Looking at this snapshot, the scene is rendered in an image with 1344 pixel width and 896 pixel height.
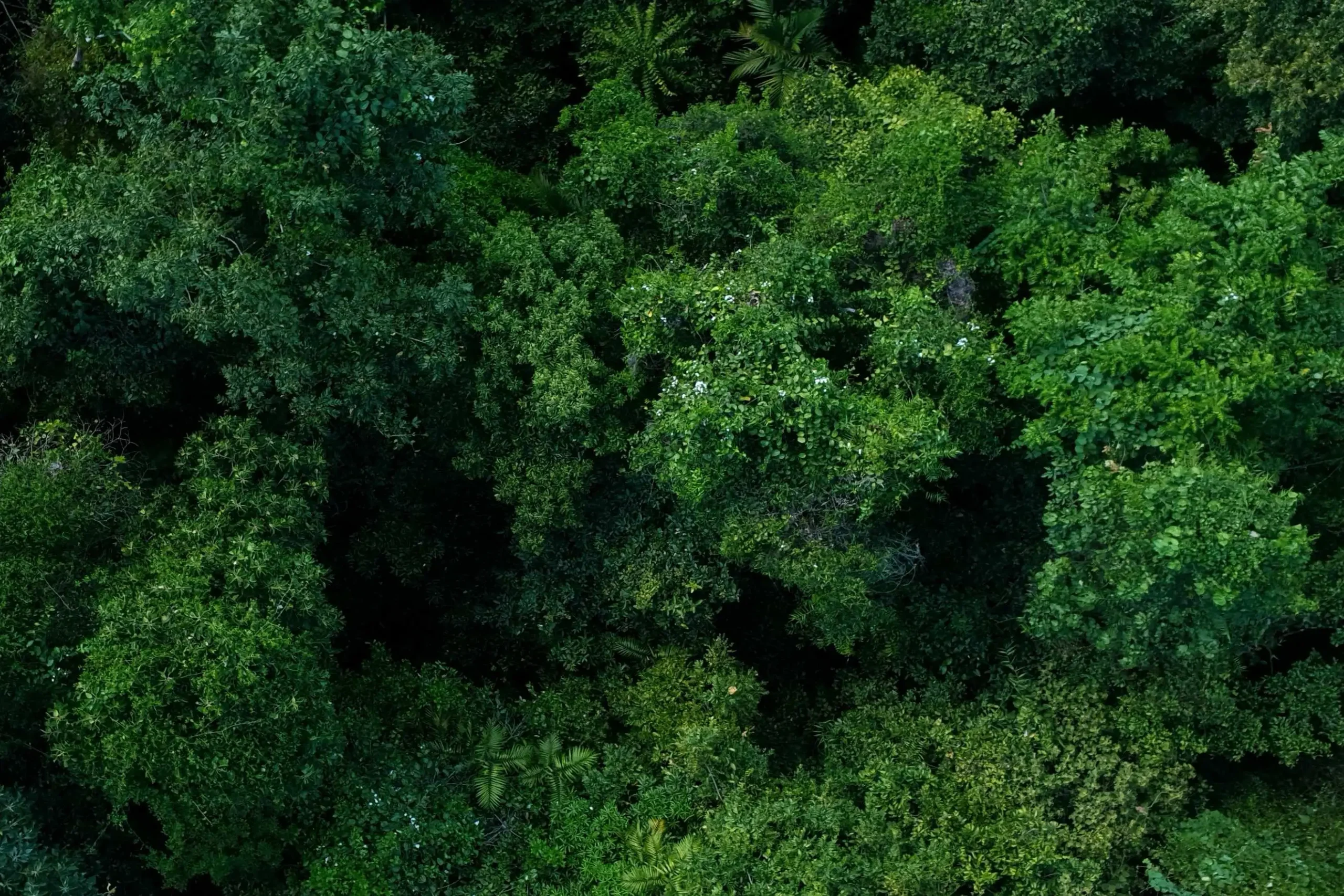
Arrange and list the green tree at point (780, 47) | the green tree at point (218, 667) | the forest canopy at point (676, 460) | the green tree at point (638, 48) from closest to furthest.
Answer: the green tree at point (218, 667) < the forest canopy at point (676, 460) < the green tree at point (638, 48) < the green tree at point (780, 47)

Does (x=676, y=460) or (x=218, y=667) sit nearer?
(x=218, y=667)

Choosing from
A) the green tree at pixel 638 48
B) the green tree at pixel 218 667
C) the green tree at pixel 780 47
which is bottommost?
the green tree at pixel 218 667

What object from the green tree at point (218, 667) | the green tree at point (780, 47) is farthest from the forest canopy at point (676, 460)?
the green tree at point (780, 47)

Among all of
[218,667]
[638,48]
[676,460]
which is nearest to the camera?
[218,667]

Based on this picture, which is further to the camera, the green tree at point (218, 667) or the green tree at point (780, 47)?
the green tree at point (780, 47)

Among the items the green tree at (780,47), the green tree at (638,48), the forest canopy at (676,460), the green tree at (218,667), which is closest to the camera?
the green tree at (218,667)

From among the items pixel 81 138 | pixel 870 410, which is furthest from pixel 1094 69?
pixel 81 138

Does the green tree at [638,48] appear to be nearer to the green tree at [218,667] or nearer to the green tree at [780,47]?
the green tree at [780,47]

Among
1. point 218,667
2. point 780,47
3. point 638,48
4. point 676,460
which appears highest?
point 780,47

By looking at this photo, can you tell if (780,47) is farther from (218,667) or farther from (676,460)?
(218,667)

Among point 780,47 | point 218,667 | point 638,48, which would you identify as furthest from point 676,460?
point 780,47
